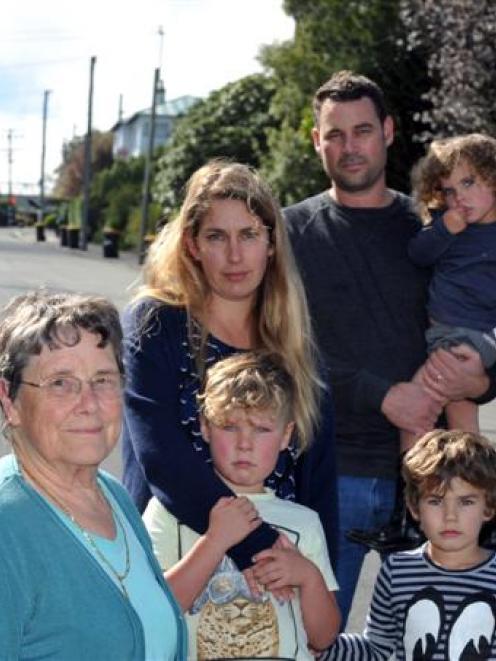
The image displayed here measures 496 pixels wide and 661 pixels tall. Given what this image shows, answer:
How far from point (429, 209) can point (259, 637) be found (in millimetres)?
1945

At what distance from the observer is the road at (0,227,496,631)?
10.2 meters

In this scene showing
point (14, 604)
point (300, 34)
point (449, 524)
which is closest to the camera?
point (14, 604)

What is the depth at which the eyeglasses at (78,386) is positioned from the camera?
2801 mm

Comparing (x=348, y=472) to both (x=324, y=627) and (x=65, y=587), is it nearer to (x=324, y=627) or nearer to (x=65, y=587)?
(x=324, y=627)

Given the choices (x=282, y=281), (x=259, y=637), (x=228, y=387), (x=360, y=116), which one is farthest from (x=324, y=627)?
(x=360, y=116)

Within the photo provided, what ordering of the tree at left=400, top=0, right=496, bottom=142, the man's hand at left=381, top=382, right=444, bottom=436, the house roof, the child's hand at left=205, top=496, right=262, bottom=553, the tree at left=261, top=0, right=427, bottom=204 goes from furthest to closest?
the house roof, the tree at left=261, top=0, right=427, bottom=204, the tree at left=400, top=0, right=496, bottom=142, the man's hand at left=381, top=382, right=444, bottom=436, the child's hand at left=205, top=496, right=262, bottom=553

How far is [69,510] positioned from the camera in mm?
2791

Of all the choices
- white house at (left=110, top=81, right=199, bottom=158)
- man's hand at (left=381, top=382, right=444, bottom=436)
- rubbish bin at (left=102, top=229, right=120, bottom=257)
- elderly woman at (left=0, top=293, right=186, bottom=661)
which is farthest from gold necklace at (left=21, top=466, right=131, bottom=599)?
white house at (left=110, top=81, right=199, bottom=158)

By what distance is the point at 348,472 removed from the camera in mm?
4711

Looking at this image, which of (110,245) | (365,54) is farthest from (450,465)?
(110,245)

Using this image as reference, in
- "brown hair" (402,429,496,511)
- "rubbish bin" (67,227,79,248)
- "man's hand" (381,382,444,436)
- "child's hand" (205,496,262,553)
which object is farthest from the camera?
"rubbish bin" (67,227,79,248)

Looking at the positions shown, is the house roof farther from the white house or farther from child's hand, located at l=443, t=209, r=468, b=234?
child's hand, located at l=443, t=209, r=468, b=234

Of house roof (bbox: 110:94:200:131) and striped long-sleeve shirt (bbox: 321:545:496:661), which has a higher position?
house roof (bbox: 110:94:200:131)

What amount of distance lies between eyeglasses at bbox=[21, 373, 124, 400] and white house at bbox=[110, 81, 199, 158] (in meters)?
113
